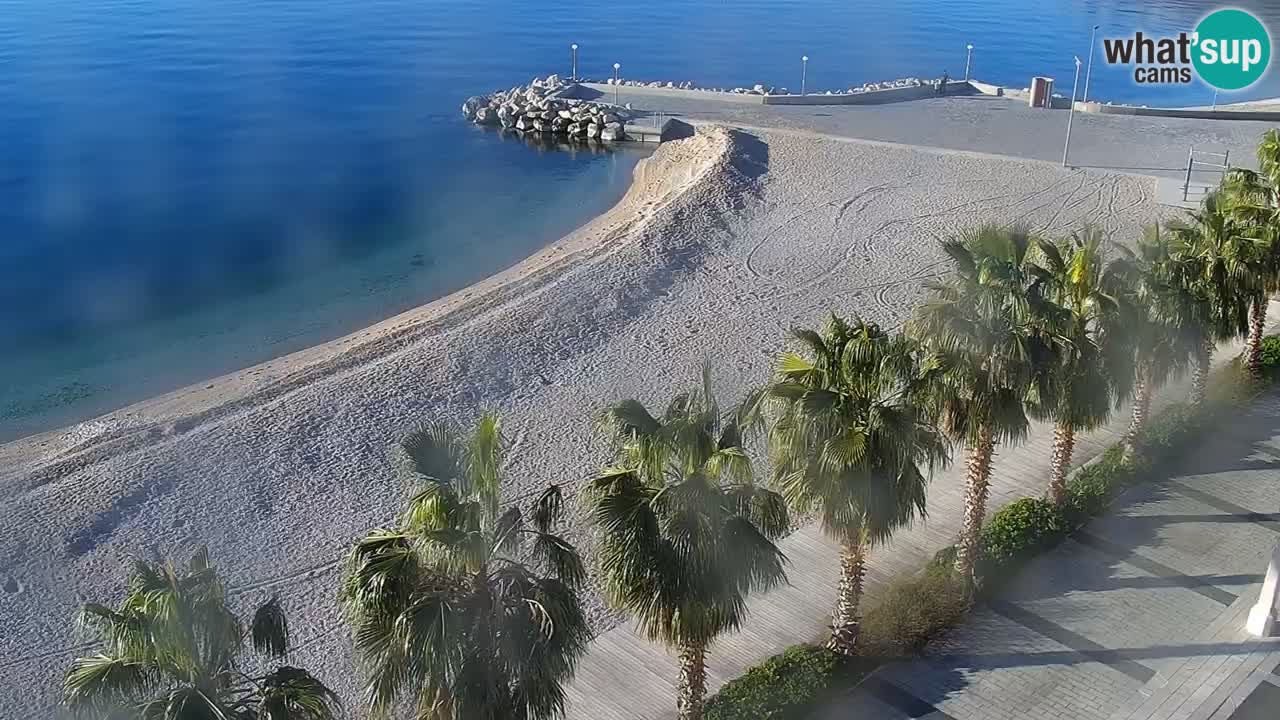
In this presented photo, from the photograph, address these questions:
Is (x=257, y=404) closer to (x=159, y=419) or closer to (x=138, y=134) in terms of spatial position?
(x=159, y=419)

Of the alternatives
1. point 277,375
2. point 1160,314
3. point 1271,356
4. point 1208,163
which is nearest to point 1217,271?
point 1160,314

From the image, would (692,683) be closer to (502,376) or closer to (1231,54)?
(502,376)

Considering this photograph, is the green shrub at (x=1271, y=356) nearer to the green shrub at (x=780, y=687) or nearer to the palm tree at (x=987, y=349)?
the palm tree at (x=987, y=349)

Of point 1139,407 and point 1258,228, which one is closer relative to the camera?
point 1139,407

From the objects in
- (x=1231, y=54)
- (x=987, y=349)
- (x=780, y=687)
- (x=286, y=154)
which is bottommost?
(x=780, y=687)

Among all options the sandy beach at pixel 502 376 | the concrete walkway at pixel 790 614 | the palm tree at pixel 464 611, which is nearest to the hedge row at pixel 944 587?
the concrete walkway at pixel 790 614

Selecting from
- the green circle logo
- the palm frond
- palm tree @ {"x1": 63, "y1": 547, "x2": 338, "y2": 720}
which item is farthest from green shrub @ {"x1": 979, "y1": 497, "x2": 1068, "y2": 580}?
the green circle logo
